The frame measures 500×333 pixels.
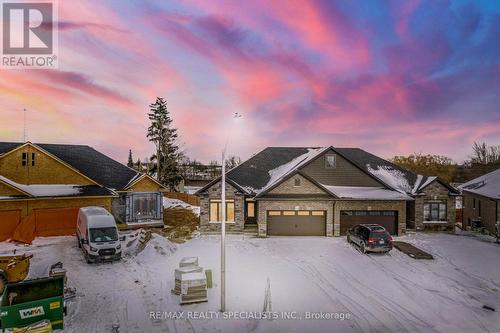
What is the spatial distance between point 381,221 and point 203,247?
1540cm

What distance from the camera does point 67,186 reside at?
28.8m

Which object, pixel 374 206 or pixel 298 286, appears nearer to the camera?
pixel 298 286

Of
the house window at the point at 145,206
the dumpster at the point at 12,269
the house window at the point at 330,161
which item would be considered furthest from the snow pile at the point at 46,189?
the house window at the point at 330,161

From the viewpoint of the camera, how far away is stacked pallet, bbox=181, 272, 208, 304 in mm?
14148

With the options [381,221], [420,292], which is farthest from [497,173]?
[420,292]

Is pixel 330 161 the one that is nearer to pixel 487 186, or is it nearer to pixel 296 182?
pixel 296 182

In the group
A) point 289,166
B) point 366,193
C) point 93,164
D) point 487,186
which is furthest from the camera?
point 289,166

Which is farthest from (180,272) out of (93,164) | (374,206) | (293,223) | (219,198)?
(93,164)

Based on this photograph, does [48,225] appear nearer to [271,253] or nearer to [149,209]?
[149,209]

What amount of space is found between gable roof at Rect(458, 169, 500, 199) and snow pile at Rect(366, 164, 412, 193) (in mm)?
6881

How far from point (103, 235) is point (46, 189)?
1093 cm

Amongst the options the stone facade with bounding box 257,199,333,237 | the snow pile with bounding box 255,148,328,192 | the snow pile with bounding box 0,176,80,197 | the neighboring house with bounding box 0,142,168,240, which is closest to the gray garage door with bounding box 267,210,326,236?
the stone facade with bounding box 257,199,333,237

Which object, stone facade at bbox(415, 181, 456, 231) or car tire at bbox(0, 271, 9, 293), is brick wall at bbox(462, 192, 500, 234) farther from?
car tire at bbox(0, 271, 9, 293)

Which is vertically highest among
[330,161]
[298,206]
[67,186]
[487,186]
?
[330,161]
